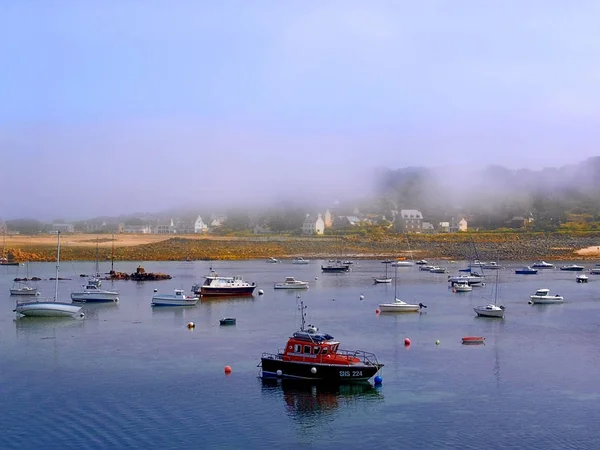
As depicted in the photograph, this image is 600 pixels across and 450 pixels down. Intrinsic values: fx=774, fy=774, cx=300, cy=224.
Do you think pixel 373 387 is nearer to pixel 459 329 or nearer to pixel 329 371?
pixel 329 371

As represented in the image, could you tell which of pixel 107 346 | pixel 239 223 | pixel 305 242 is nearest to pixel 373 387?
pixel 107 346

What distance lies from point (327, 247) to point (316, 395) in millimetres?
101857

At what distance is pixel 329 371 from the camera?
28.9 metres

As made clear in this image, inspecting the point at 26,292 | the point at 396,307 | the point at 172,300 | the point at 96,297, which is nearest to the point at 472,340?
the point at 396,307

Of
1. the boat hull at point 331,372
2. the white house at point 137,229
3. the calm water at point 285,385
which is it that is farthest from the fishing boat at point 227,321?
the white house at point 137,229

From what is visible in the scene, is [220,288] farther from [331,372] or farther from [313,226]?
[313,226]

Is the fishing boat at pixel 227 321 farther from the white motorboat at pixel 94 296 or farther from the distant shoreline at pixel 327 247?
the distant shoreline at pixel 327 247

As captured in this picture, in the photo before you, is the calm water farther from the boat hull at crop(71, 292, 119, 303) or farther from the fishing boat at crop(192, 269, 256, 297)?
the fishing boat at crop(192, 269, 256, 297)

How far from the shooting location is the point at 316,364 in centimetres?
2903

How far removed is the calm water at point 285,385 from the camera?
77.0 ft

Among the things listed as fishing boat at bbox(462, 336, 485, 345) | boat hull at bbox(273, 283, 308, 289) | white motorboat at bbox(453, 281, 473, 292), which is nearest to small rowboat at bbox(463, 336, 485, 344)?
fishing boat at bbox(462, 336, 485, 345)

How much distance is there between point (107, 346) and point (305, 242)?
97.7 meters

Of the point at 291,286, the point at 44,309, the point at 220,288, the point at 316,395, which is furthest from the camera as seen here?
the point at 291,286

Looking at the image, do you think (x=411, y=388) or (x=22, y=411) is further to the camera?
(x=411, y=388)
